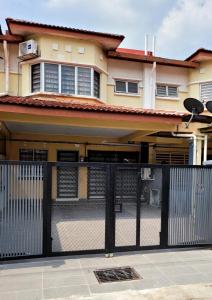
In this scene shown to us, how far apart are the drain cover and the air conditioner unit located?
8897 mm

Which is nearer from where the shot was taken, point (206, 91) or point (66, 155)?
point (66, 155)

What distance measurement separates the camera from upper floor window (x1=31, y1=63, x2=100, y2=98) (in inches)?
445

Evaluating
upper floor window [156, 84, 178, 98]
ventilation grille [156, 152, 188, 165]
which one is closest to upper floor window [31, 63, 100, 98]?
upper floor window [156, 84, 178, 98]

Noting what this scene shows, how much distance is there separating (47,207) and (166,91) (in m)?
10.1

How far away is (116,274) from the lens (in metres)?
5.07

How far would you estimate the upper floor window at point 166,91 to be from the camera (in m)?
13.7

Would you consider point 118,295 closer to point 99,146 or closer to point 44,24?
point 99,146

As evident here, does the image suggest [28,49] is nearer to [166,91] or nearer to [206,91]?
[166,91]

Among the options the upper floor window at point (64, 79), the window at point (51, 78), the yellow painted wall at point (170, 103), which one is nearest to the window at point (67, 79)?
the upper floor window at point (64, 79)

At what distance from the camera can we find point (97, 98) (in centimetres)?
1193

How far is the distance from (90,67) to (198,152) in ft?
18.8

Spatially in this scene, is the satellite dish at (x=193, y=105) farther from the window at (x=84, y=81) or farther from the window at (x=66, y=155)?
the window at (x=66, y=155)

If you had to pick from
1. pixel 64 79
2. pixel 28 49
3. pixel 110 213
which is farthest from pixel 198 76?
pixel 110 213

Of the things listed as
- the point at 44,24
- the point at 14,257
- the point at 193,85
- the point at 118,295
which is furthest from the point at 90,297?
the point at 193,85
